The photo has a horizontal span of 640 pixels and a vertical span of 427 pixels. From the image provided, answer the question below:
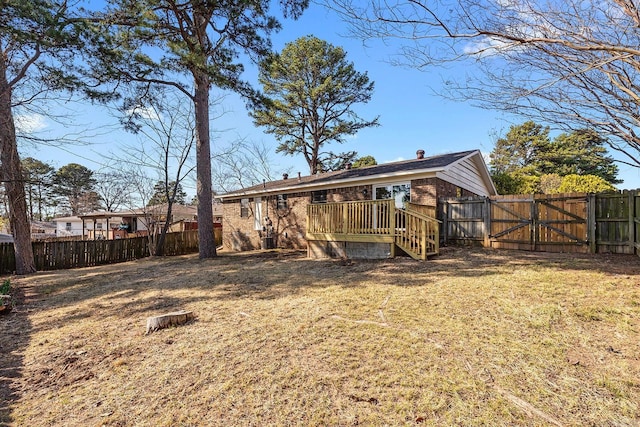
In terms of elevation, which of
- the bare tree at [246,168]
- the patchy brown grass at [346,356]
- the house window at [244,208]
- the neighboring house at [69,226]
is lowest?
the patchy brown grass at [346,356]

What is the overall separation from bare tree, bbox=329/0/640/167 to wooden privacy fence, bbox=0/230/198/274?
1330 cm

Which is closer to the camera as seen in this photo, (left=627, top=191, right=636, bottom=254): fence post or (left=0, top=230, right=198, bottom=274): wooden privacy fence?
(left=627, top=191, right=636, bottom=254): fence post

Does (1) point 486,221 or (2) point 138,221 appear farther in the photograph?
(2) point 138,221

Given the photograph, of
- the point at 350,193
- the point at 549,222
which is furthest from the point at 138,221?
the point at 549,222

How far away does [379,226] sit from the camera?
27.9ft

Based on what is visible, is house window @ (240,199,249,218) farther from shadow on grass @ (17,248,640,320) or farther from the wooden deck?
shadow on grass @ (17,248,640,320)

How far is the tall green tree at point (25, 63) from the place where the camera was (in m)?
6.46

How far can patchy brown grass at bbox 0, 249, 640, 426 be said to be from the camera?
2350 mm

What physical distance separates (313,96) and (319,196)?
10658 millimetres

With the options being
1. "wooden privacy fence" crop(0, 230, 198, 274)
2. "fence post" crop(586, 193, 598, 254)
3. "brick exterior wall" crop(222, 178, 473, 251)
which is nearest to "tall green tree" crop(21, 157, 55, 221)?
"wooden privacy fence" crop(0, 230, 198, 274)

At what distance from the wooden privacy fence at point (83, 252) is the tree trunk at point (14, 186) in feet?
2.34

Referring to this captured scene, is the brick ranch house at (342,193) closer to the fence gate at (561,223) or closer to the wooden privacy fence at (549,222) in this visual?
the wooden privacy fence at (549,222)

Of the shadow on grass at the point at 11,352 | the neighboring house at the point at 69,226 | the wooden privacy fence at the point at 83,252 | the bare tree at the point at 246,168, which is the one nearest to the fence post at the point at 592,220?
the shadow on grass at the point at 11,352

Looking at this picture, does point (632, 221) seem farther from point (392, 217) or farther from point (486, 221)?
point (392, 217)
